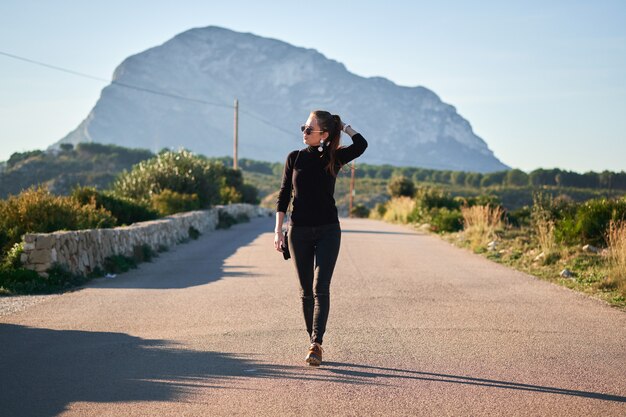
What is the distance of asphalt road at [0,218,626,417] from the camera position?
6512 millimetres

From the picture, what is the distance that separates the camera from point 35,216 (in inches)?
653

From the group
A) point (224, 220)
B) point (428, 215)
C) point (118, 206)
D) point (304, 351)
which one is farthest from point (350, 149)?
point (428, 215)

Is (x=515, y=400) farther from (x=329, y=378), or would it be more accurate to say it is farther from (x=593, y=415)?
(x=329, y=378)

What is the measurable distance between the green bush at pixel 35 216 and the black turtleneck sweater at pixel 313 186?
357 inches

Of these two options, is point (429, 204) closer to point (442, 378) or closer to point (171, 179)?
point (171, 179)

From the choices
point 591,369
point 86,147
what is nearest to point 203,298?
point 591,369

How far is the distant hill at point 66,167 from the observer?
79625 millimetres

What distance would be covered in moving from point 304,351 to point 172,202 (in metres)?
23.3

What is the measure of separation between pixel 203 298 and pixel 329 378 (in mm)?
5719

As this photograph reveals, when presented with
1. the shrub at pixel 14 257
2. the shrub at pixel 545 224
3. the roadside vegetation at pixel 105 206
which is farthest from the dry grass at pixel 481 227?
the shrub at pixel 14 257

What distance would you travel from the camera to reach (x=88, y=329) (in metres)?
9.92

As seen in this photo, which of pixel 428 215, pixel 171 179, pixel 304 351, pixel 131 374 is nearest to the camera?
pixel 131 374

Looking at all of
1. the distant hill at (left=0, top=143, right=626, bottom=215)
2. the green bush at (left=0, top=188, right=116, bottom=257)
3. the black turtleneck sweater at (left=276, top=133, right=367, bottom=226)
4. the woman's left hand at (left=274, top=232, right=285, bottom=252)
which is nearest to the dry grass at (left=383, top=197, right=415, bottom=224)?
the distant hill at (left=0, top=143, right=626, bottom=215)

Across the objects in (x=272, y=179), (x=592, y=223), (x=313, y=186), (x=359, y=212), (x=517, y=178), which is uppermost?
(x=517, y=178)
